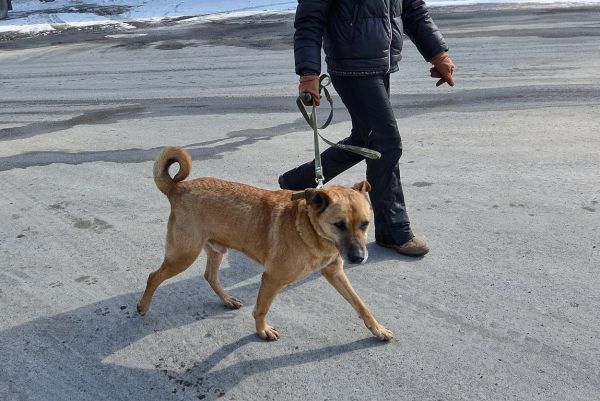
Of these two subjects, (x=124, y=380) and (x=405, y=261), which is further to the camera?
(x=405, y=261)

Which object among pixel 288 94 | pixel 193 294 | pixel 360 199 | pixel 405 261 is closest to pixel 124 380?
pixel 193 294

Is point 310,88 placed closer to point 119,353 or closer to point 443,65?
point 443,65

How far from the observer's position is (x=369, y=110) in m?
4.39

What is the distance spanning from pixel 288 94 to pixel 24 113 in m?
A: 3.83

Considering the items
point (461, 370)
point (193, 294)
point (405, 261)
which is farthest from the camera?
point (405, 261)

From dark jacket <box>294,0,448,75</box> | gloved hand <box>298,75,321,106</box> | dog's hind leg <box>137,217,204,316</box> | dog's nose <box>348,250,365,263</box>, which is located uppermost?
→ dark jacket <box>294,0,448,75</box>

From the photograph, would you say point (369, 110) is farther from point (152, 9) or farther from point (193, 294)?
point (152, 9)

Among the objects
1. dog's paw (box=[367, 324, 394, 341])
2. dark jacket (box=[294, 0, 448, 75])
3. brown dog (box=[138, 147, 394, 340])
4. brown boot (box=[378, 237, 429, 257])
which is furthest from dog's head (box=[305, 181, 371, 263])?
brown boot (box=[378, 237, 429, 257])

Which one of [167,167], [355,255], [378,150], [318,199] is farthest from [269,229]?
[378,150]

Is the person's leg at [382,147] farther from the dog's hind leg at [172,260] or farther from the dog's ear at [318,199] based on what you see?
the dog's hind leg at [172,260]

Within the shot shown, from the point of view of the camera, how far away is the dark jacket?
13.7 feet

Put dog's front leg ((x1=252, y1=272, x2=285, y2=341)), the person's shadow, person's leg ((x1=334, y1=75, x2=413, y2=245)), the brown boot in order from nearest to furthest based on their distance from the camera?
1. the person's shadow
2. dog's front leg ((x1=252, y1=272, x2=285, y2=341))
3. person's leg ((x1=334, y1=75, x2=413, y2=245))
4. the brown boot

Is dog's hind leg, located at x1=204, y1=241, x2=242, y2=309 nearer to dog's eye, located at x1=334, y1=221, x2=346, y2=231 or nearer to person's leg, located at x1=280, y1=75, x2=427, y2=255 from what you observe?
dog's eye, located at x1=334, y1=221, x2=346, y2=231

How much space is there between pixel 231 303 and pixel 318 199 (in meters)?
1.04
